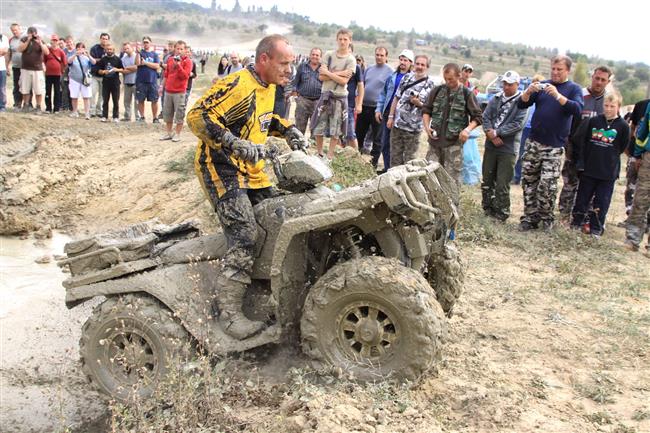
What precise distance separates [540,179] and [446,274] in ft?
15.0

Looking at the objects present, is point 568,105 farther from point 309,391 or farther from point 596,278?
point 309,391

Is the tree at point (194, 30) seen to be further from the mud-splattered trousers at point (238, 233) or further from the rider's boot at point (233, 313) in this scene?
the rider's boot at point (233, 313)

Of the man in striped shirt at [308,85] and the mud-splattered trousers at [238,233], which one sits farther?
the man in striped shirt at [308,85]

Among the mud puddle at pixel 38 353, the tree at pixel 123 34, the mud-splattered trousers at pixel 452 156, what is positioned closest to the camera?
the mud puddle at pixel 38 353

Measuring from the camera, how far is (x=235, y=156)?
4363 millimetres

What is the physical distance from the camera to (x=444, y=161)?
857 cm

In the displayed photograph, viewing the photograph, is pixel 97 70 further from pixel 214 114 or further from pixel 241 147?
pixel 241 147

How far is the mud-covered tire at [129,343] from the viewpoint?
4410 mm

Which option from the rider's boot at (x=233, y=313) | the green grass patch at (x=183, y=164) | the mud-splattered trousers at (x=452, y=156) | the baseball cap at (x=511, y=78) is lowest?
the green grass patch at (x=183, y=164)

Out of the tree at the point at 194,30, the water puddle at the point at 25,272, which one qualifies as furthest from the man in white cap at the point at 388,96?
the tree at the point at 194,30

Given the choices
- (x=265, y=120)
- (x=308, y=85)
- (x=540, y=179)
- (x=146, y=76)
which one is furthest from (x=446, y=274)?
(x=146, y=76)

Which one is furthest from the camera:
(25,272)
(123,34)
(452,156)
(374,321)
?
(123,34)

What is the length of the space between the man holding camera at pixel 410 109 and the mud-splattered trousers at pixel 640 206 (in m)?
3.08

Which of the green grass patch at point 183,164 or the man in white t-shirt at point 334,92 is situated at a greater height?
the man in white t-shirt at point 334,92
